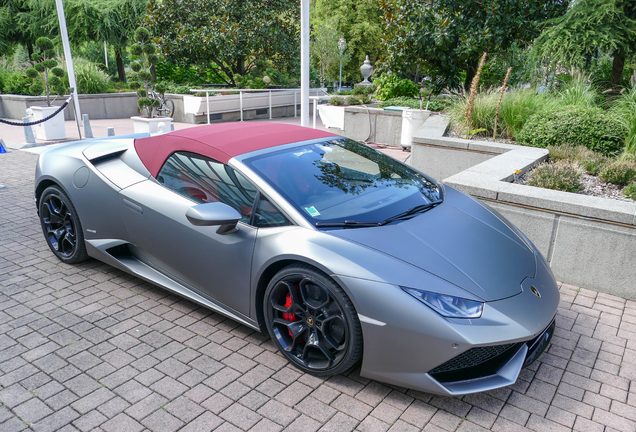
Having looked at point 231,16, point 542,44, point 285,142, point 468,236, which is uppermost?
point 231,16

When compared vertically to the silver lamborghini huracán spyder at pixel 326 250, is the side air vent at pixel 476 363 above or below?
below

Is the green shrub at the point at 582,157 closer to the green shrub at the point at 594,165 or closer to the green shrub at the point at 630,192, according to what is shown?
the green shrub at the point at 594,165

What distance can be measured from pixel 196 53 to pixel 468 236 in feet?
64.2

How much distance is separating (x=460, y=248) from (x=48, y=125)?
1170 cm

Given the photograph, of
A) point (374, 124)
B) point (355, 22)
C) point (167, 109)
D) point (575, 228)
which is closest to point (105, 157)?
point (575, 228)

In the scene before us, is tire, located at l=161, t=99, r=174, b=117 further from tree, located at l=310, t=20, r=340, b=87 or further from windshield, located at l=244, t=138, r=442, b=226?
tree, located at l=310, t=20, r=340, b=87

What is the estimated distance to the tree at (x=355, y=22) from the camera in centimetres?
4638

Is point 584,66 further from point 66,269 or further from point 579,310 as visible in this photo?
point 66,269

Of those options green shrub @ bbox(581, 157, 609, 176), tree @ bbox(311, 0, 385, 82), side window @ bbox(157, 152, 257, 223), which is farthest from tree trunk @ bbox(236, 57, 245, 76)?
tree @ bbox(311, 0, 385, 82)

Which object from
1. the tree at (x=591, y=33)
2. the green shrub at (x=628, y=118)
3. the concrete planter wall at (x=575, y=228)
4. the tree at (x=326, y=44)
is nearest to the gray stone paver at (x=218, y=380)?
the concrete planter wall at (x=575, y=228)

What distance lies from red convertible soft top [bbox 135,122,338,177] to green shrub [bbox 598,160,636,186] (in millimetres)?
3509

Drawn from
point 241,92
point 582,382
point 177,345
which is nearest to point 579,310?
point 582,382

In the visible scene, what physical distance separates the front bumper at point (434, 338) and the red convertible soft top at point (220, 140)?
1.32m

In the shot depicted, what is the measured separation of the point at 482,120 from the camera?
826cm
